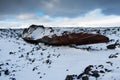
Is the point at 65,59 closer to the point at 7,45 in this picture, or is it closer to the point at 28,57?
the point at 28,57

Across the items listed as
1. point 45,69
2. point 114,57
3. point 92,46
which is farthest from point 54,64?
point 92,46

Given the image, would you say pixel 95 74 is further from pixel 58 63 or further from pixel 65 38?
pixel 65 38

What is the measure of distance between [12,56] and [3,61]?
158cm

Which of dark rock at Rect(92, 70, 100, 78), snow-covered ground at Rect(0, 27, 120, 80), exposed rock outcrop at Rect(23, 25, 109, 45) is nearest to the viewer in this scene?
dark rock at Rect(92, 70, 100, 78)

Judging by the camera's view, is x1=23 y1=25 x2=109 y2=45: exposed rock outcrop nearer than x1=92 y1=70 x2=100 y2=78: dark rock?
No

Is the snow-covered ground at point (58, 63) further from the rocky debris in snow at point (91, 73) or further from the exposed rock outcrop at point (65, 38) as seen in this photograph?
the exposed rock outcrop at point (65, 38)

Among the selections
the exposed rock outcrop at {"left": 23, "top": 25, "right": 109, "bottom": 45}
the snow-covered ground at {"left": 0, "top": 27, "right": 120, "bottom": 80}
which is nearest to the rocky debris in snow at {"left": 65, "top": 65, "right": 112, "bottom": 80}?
the snow-covered ground at {"left": 0, "top": 27, "right": 120, "bottom": 80}

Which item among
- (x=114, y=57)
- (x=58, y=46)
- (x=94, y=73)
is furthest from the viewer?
(x=58, y=46)

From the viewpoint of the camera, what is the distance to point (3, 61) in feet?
56.7

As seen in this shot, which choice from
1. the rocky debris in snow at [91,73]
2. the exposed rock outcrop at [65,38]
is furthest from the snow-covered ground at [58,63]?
the exposed rock outcrop at [65,38]

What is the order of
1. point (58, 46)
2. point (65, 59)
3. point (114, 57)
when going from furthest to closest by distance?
point (58, 46)
point (65, 59)
point (114, 57)

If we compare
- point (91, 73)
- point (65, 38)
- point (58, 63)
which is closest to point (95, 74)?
point (91, 73)

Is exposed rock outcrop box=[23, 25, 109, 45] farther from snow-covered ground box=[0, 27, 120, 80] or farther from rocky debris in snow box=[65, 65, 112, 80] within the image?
rocky debris in snow box=[65, 65, 112, 80]

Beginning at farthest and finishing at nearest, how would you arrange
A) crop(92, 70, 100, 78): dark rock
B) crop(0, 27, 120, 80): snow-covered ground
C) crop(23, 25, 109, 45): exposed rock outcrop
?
crop(23, 25, 109, 45): exposed rock outcrop < crop(0, 27, 120, 80): snow-covered ground < crop(92, 70, 100, 78): dark rock
